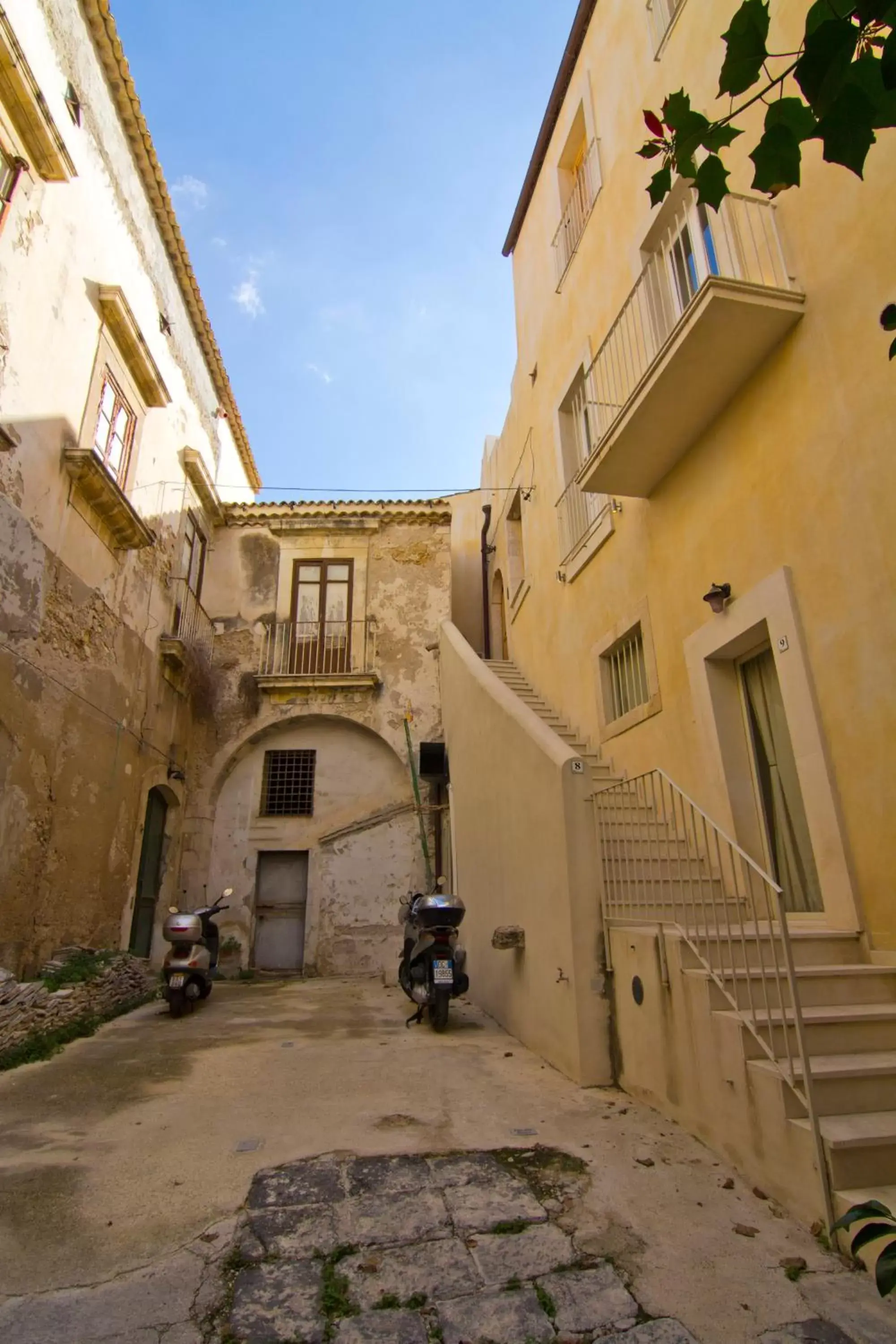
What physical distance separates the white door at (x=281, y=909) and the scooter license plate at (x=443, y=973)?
6.37 metres

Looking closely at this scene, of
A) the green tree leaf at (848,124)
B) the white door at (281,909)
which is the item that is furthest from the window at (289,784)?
the green tree leaf at (848,124)

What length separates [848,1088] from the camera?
9.56 ft

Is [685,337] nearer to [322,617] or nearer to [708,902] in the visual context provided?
[708,902]

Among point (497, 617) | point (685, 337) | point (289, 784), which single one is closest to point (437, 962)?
point (685, 337)

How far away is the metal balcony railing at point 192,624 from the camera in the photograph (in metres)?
11.8

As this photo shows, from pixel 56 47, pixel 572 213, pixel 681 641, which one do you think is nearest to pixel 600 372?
pixel 681 641

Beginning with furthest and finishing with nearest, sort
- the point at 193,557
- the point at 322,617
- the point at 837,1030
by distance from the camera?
1. the point at 322,617
2. the point at 193,557
3. the point at 837,1030

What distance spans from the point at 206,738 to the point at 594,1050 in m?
9.86

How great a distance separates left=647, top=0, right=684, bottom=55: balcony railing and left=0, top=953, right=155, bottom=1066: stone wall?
32.9 ft

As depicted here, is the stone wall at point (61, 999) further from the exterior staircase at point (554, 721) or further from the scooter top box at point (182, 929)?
the exterior staircase at point (554, 721)

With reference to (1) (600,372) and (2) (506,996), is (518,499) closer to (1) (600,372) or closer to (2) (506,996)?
(1) (600,372)

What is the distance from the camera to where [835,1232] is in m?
2.46

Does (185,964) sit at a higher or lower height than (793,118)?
lower

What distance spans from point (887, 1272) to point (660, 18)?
9503 mm
